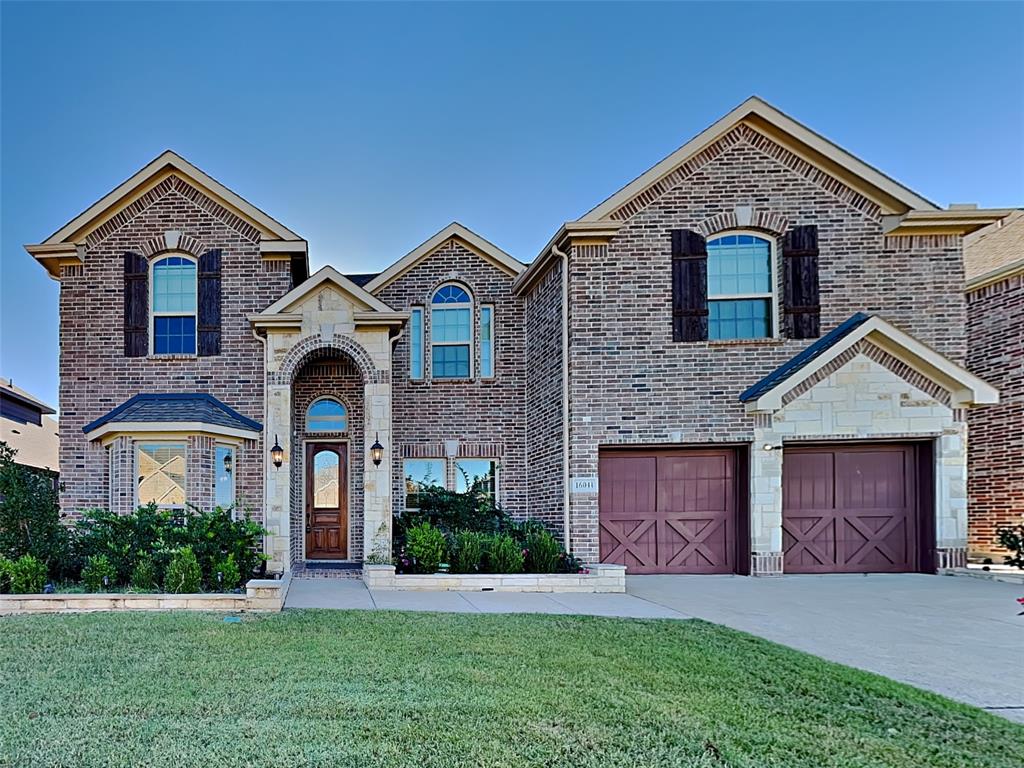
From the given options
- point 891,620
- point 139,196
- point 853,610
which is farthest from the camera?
point 139,196

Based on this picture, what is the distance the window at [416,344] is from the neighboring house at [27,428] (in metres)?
12.1

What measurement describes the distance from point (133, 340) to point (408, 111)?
8.88 metres

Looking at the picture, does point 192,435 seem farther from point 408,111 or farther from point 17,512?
point 408,111

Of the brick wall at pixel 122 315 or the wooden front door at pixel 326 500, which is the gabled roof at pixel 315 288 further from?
the wooden front door at pixel 326 500

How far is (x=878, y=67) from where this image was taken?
48.3ft

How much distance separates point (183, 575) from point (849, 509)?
35.5 ft

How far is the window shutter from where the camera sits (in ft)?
43.4

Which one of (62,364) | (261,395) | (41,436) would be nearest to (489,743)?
(261,395)

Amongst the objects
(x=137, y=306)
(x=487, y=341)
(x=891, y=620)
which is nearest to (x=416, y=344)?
(x=487, y=341)

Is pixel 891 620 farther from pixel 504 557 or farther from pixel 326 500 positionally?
pixel 326 500

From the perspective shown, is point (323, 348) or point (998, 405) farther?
point (998, 405)

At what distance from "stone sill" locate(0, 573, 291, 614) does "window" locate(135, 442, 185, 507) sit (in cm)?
376

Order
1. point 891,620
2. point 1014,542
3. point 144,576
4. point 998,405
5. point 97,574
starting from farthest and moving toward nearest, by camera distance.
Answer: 1. point 998,405
2. point 1014,542
3. point 144,576
4. point 97,574
5. point 891,620

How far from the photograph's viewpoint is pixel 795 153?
1237cm
